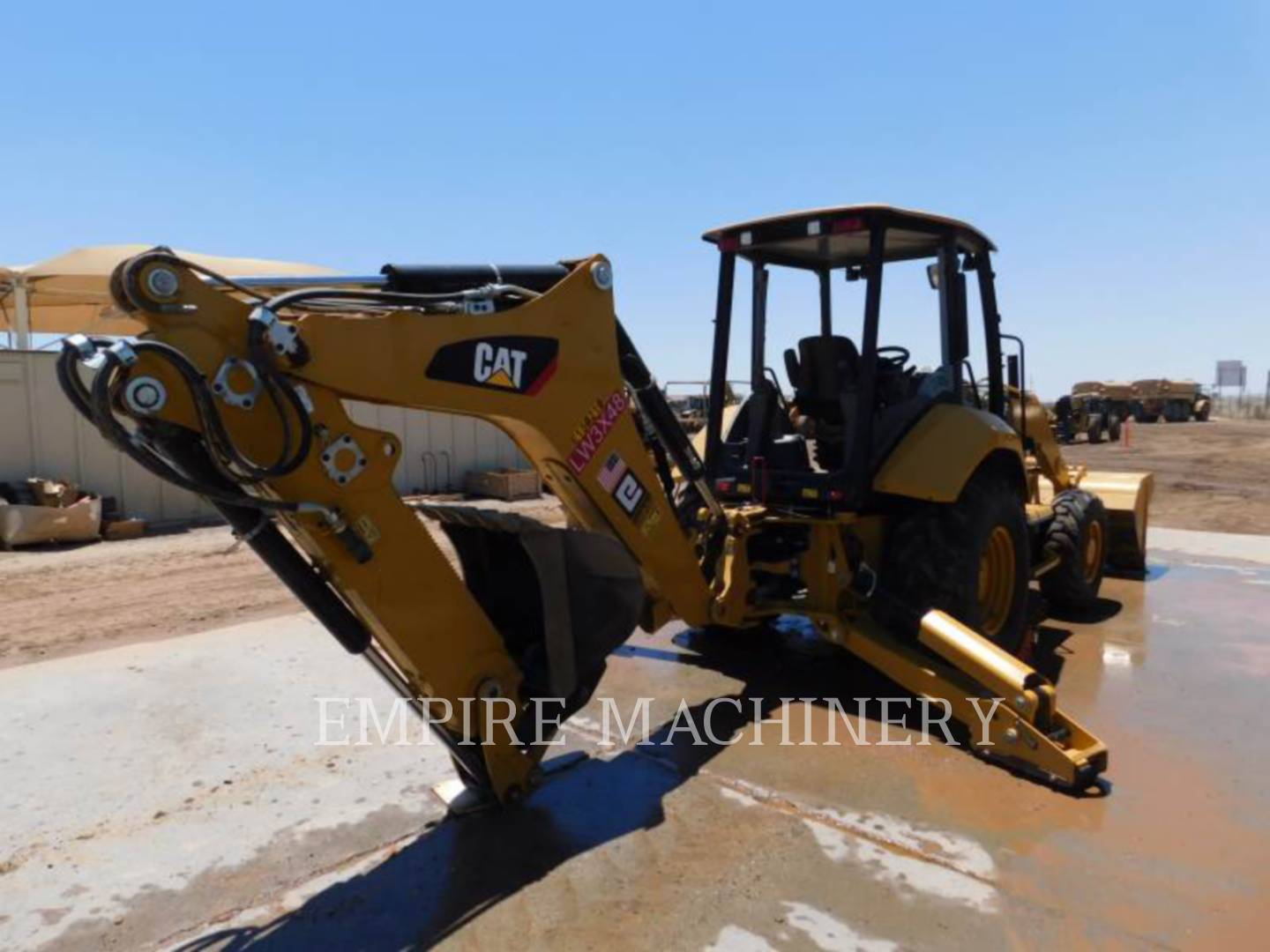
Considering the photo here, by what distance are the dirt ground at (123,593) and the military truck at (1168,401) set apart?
38.2m

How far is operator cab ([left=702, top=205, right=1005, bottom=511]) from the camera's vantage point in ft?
16.2

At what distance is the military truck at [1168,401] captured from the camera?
128 ft

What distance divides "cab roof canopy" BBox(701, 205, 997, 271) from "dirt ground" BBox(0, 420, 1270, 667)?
126 inches

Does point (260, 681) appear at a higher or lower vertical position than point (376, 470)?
lower

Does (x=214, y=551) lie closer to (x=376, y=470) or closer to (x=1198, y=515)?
(x=376, y=470)

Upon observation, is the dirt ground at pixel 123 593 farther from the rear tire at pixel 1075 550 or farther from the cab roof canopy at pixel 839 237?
the rear tire at pixel 1075 550

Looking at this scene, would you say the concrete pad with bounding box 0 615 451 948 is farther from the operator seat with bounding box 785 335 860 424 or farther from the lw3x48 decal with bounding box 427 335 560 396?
the operator seat with bounding box 785 335 860 424

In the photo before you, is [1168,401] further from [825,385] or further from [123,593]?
[123,593]

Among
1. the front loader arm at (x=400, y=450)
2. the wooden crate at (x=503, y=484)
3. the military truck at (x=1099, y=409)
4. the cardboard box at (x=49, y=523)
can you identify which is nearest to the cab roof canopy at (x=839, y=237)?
the front loader arm at (x=400, y=450)

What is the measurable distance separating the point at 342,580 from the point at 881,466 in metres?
3.00

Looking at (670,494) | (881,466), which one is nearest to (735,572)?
(670,494)

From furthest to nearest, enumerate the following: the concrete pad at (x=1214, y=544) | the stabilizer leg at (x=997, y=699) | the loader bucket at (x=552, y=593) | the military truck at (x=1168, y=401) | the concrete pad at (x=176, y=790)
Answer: the military truck at (x=1168, y=401)
the concrete pad at (x=1214, y=544)
the stabilizer leg at (x=997, y=699)
the loader bucket at (x=552, y=593)
the concrete pad at (x=176, y=790)

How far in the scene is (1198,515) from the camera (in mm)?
12961

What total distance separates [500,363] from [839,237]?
2.71 metres
